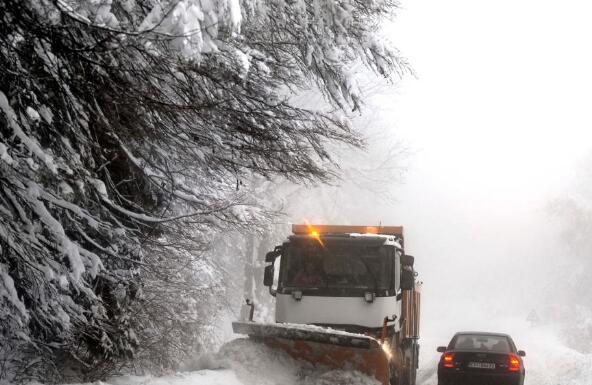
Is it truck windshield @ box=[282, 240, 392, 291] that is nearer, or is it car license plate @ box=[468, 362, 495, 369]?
truck windshield @ box=[282, 240, 392, 291]

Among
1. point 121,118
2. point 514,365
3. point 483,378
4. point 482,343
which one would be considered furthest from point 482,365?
point 121,118

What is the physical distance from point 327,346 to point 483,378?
5.16 meters

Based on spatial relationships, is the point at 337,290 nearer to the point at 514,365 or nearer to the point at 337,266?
the point at 337,266

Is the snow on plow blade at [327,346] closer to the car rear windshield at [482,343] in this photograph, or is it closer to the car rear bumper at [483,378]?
the car rear bumper at [483,378]

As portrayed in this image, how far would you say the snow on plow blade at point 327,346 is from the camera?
9.50m

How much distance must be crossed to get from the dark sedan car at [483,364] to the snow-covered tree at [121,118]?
7397 millimetres

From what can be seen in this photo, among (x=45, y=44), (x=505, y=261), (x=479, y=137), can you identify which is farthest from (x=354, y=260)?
(x=479, y=137)

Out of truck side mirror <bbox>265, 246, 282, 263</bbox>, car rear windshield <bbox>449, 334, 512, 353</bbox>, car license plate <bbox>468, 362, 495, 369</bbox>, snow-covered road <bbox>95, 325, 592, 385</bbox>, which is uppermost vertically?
truck side mirror <bbox>265, 246, 282, 263</bbox>

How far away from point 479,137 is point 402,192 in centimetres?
4455

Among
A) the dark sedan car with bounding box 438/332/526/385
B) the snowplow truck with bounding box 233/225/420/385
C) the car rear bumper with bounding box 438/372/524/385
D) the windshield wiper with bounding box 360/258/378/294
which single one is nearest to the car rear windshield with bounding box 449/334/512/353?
the dark sedan car with bounding box 438/332/526/385

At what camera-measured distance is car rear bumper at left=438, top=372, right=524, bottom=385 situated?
13.8 m

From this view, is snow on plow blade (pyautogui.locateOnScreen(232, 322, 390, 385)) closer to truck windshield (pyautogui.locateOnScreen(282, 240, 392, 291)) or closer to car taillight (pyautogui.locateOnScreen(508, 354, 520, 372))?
truck windshield (pyautogui.locateOnScreen(282, 240, 392, 291))

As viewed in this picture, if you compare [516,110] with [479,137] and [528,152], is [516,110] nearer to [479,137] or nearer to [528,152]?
[479,137]

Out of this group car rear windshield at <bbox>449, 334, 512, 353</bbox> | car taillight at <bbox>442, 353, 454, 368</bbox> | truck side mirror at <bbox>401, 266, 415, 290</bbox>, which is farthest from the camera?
car rear windshield at <bbox>449, 334, 512, 353</bbox>
